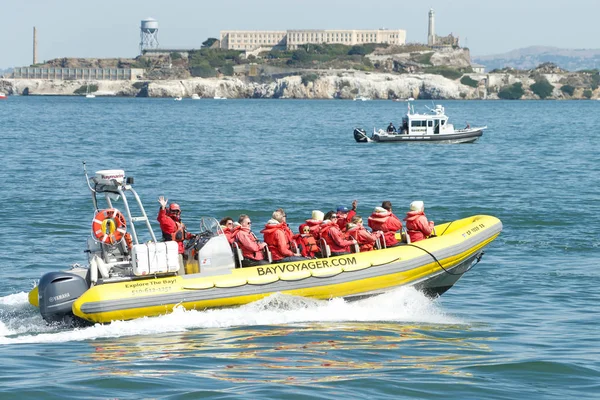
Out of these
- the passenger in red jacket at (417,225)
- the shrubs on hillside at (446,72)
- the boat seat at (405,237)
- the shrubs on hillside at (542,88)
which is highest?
the shrubs on hillside at (446,72)

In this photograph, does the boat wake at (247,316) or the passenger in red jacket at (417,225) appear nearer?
the boat wake at (247,316)

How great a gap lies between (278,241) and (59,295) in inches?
126

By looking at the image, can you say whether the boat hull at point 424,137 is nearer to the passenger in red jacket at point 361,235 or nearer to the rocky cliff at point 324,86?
the passenger in red jacket at point 361,235

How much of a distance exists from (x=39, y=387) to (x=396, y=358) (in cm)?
428

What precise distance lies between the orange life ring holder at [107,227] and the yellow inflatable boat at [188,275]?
0.5 inches

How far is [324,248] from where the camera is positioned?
14836 millimetres

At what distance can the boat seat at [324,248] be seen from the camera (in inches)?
582

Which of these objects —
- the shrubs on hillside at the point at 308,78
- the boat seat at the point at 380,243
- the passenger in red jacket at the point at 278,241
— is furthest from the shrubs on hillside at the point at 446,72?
the passenger in red jacket at the point at 278,241

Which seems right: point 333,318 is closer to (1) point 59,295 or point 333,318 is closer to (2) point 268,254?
(2) point 268,254

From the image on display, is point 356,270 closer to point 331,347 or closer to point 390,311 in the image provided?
point 390,311

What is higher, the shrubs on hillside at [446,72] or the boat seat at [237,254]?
the shrubs on hillside at [446,72]

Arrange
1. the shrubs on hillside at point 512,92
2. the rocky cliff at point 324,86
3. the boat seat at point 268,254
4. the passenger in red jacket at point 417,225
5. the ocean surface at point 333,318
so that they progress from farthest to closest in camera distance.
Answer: the shrubs on hillside at point 512,92
the rocky cliff at point 324,86
the passenger in red jacket at point 417,225
the boat seat at point 268,254
the ocean surface at point 333,318

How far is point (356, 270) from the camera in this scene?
47.3 ft

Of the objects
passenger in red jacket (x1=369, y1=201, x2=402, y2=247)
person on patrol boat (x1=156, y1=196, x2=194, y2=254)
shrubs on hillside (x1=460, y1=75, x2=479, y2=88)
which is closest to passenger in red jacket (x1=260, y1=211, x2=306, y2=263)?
person on patrol boat (x1=156, y1=196, x2=194, y2=254)
